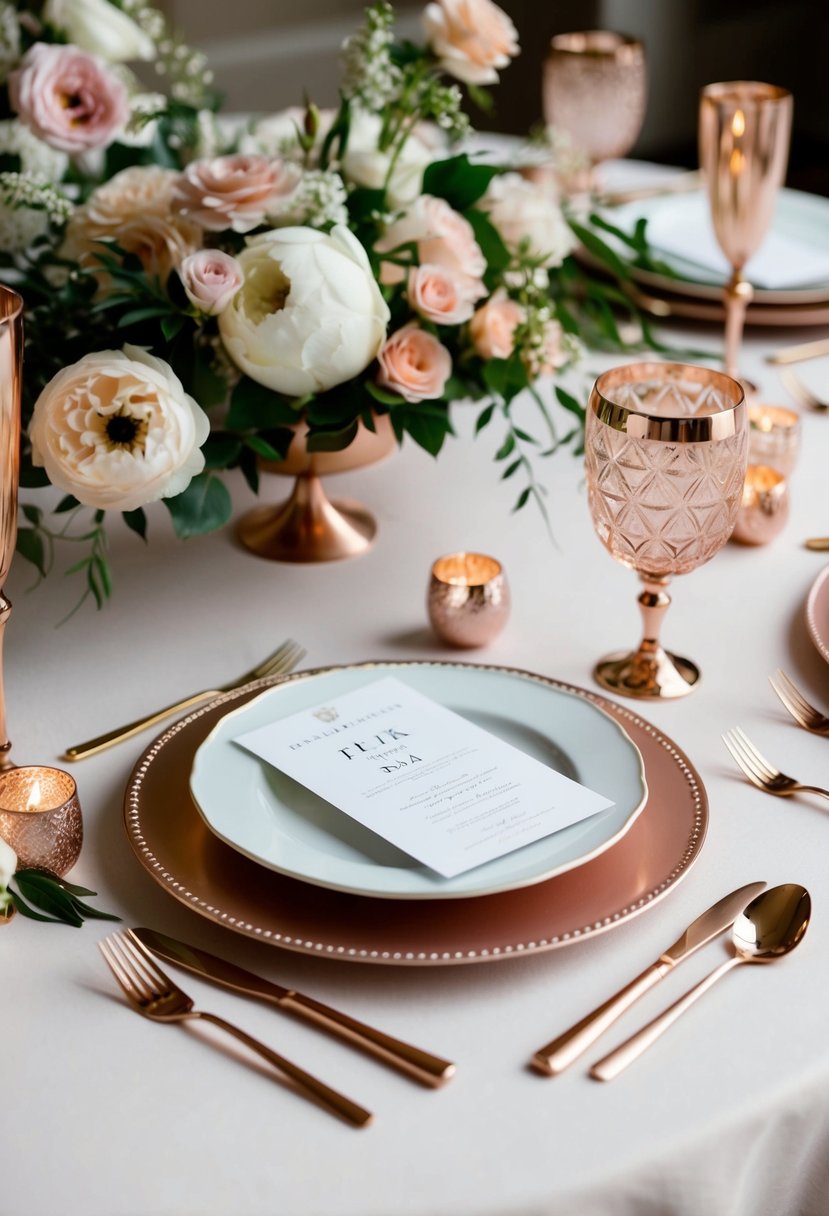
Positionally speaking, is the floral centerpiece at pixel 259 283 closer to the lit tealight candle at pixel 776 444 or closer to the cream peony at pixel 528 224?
the cream peony at pixel 528 224

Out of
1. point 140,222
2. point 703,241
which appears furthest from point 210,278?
point 703,241

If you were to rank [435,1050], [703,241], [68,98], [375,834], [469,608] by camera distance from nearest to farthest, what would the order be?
1. [435,1050]
2. [375,834]
3. [469,608]
4. [68,98]
5. [703,241]

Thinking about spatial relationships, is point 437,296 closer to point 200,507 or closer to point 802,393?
point 200,507

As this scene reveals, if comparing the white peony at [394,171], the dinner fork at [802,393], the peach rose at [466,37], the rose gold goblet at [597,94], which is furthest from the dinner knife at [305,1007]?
the rose gold goblet at [597,94]

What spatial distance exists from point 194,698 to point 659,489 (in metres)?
0.34

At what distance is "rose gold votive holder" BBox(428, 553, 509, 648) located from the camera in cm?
97

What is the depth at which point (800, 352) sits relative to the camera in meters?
1.51

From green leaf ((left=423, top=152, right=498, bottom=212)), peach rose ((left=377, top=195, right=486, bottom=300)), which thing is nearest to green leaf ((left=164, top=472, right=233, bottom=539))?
peach rose ((left=377, top=195, right=486, bottom=300))

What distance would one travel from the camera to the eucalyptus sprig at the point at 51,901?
726 millimetres

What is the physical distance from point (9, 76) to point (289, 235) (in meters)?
0.49

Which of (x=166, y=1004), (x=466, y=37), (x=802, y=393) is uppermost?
(x=466, y=37)

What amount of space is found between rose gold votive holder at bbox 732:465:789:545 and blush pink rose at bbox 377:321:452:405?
282 mm

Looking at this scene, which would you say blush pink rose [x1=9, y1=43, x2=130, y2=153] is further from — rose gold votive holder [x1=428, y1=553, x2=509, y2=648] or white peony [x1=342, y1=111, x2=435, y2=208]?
rose gold votive holder [x1=428, y1=553, x2=509, y2=648]

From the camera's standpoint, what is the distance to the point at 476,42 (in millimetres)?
1155
